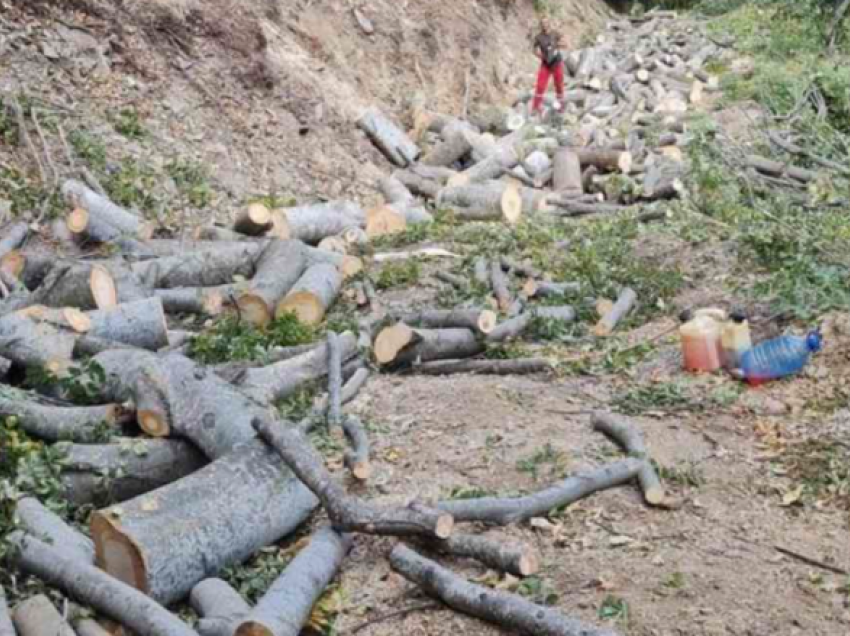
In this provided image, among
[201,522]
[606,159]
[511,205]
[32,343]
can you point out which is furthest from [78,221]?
[606,159]

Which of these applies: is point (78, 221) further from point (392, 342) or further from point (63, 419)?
point (63, 419)

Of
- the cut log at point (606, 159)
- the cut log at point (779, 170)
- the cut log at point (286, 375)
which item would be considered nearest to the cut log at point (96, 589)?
the cut log at point (286, 375)

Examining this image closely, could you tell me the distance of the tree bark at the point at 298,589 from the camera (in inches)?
171

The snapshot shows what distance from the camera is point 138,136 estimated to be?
1131cm

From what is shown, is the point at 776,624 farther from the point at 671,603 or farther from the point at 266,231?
the point at 266,231

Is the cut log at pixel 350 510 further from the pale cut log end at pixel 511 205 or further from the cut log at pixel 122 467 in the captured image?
the pale cut log end at pixel 511 205

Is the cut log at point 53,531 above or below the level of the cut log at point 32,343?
above

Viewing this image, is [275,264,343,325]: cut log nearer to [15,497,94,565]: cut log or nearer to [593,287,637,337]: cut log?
[593,287,637,337]: cut log

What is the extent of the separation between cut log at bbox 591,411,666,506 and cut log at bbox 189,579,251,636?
1957 millimetres

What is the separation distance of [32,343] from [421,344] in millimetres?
2387

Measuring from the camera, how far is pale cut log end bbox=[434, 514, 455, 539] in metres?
4.84

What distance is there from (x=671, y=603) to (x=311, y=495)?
177 cm

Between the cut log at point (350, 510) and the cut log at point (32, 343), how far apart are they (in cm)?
199

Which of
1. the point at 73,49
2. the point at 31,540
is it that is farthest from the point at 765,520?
the point at 73,49
